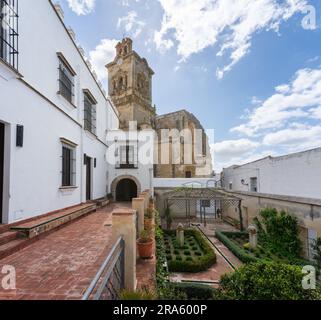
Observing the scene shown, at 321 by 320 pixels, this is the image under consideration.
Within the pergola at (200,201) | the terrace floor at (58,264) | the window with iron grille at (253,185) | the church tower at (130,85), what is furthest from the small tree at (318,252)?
the church tower at (130,85)

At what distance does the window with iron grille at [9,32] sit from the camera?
4.30 meters

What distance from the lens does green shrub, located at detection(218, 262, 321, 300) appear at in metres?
2.74

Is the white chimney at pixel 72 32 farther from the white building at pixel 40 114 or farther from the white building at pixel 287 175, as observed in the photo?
the white building at pixel 287 175

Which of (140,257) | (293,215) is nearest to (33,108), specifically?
(140,257)

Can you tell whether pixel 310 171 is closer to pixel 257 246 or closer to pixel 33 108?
pixel 257 246

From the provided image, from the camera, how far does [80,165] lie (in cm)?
847

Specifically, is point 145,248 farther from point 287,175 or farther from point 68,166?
point 287,175

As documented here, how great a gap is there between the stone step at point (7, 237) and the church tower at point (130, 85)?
1941 centimetres

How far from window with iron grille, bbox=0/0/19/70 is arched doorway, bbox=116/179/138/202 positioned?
10.9m

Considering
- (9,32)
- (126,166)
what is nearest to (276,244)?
(126,166)

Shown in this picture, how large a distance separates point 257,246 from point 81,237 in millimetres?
9316

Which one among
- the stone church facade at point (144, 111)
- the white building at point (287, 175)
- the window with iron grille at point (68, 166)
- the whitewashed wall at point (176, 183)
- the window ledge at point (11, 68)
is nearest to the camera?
the window ledge at point (11, 68)

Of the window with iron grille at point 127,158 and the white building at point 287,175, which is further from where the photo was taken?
the window with iron grille at point 127,158

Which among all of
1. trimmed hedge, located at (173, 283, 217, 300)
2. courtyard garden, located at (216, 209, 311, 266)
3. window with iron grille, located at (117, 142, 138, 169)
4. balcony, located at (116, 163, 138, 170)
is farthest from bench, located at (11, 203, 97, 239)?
courtyard garden, located at (216, 209, 311, 266)
